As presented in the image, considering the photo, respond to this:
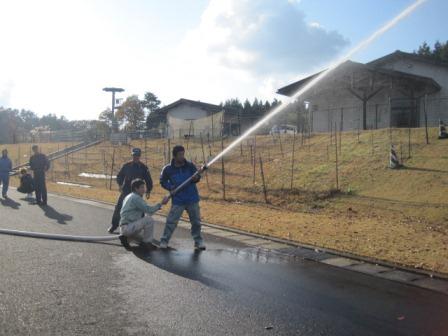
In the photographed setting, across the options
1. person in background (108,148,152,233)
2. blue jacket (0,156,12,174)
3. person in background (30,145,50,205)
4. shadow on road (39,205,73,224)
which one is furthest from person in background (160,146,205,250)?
blue jacket (0,156,12,174)

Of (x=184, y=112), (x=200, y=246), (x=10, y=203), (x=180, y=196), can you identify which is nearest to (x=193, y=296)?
(x=200, y=246)

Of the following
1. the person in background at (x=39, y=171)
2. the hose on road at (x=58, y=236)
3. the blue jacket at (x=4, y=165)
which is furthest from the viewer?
the blue jacket at (x=4, y=165)

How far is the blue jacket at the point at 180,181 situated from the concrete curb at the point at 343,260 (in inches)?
63.5

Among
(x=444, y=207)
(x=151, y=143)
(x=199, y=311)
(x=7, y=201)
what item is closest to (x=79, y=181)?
(x=7, y=201)

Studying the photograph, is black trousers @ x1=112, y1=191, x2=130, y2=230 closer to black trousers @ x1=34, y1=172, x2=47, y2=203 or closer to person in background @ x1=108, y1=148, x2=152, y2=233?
person in background @ x1=108, y1=148, x2=152, y2=233

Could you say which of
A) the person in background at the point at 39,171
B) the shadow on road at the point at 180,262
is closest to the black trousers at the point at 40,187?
the person in background at the point at 39,171

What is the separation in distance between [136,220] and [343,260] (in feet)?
11.8

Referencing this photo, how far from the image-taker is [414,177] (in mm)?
16359

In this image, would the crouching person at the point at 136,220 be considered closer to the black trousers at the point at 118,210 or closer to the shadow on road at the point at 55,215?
the black trousers at the point at 118,210

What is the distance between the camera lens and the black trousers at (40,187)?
15.1 meters

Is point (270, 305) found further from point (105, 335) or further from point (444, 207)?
point (444, 207)

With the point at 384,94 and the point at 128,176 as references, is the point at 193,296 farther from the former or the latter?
the point at 384,94

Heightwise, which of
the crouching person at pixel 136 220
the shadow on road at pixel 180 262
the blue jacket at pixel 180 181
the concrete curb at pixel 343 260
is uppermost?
the blue jacket at pixel 180 181

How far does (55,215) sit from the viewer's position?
12484mm
